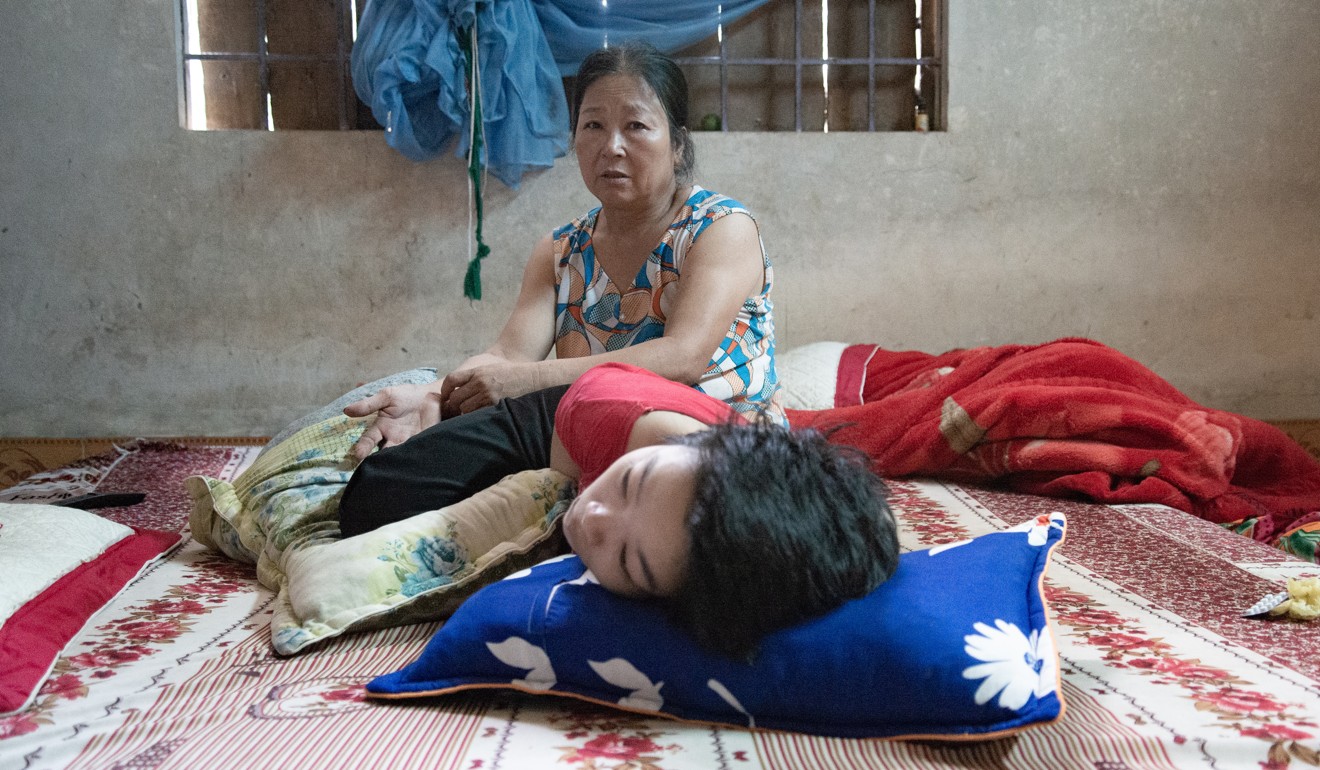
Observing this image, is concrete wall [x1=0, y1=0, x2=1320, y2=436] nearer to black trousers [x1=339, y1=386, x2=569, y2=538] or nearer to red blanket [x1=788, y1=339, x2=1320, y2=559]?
red blanket [x1=788, y1=339, x2=1320, y2=559]

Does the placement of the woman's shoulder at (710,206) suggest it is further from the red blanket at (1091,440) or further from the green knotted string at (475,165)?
the green knotted string at (475,165)

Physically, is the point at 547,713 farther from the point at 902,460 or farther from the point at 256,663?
the point at 902,460

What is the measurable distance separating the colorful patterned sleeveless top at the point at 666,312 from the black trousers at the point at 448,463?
468mm

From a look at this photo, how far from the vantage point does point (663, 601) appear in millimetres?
1168

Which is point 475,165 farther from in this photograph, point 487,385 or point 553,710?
point 553,710

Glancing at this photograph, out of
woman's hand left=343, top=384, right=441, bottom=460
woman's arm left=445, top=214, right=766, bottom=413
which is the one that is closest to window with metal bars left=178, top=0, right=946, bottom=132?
woman's arm left=445, top=214, right=766, bottom=413

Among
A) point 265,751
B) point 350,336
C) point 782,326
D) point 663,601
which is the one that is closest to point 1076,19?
point 782,326

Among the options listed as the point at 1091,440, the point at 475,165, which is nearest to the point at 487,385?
the point at 1091,440

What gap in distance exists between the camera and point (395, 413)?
2.04 metres

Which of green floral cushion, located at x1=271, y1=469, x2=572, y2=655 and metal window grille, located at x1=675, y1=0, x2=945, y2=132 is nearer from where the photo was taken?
green floral cushion, located at x1=271, y1=469, x2=572, y2=655

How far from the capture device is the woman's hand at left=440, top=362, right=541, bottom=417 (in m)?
1.99

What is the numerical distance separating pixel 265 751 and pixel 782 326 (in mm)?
3269

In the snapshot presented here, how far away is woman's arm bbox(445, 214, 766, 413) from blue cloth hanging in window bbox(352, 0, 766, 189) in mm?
1893

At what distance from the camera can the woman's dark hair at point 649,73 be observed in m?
2.23
